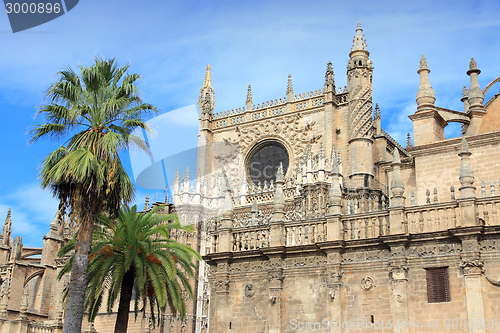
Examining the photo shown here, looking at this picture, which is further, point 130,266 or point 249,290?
point 249,290

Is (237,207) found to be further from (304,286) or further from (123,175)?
(123,175)

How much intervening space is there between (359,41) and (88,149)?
67.6ft

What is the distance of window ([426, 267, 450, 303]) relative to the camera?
17562 millimetres

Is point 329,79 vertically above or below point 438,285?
above

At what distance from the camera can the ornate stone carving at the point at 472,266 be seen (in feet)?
56.0

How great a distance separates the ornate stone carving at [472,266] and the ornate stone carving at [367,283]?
278 centimetres

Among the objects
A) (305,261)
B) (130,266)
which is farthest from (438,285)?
(130,266)

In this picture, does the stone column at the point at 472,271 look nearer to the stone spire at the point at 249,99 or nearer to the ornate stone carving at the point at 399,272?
the ornate stone carving at the point at 399,272

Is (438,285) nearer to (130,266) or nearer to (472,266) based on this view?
(472,266)

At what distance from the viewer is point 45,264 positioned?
3962 centimetres

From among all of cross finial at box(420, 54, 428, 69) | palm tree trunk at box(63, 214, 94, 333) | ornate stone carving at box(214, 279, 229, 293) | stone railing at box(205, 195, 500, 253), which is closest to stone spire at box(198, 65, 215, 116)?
cross finial at box(420, 54, 428, 69)

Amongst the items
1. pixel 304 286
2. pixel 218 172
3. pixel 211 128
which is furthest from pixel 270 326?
pixel 211 128

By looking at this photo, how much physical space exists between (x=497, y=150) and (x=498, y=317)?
6.75 meters

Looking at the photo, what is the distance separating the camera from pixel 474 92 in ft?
78.9
